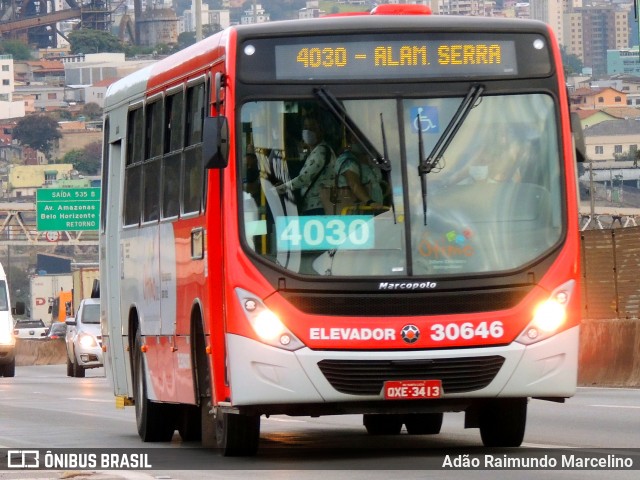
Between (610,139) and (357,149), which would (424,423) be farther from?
(610,139)

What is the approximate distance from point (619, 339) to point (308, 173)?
11.6m

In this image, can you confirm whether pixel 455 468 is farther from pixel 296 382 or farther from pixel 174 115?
pixel 174 115

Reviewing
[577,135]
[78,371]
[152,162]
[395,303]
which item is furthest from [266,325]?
[78,371]

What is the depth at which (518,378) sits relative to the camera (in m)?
13.1

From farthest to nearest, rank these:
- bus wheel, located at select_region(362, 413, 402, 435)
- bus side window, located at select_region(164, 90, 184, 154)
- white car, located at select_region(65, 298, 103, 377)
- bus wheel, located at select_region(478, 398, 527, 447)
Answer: white car, located at select_region(65, 298, 103, 377) → bus wheel, located at select_region(362, 413, 402, 435) → bus side window, located at select_region(164, 90, 184, 154) → bus wheel, located at select_region(478, 398, 527, 447)

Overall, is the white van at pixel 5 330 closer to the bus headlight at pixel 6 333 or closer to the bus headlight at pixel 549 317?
the bus headlight at pixel 6 333

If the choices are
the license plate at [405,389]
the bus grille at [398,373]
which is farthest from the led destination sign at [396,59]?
the license plate at [405,389]

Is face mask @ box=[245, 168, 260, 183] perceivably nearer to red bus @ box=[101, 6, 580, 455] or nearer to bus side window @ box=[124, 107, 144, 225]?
red bus @ box=[101, 6, 580, 455]

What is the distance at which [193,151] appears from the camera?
14.5m

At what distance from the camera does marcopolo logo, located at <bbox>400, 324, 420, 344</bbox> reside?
13062mm

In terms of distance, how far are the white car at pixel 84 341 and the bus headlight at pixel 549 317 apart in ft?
83.0

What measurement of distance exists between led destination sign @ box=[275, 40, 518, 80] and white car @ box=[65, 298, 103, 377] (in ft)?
81.7

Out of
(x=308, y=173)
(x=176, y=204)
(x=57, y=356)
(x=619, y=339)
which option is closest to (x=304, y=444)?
(x=176, y=204)

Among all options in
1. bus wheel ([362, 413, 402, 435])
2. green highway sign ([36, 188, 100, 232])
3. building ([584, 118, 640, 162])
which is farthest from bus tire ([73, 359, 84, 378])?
building ([584, 118, 640, 162])
